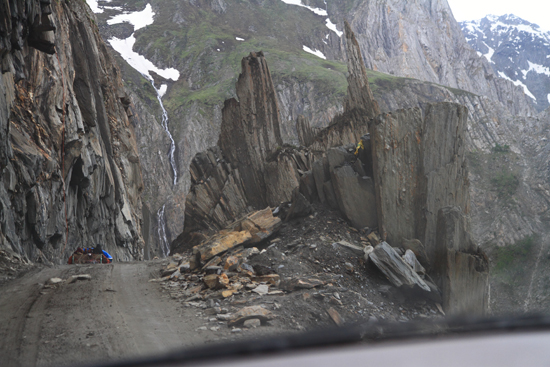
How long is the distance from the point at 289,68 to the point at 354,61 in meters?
86.1

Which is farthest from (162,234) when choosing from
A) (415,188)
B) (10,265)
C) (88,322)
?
(88,322)

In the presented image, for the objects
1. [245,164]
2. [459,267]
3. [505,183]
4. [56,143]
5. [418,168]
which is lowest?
[505,183]

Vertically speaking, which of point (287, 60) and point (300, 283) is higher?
point (287, 60)

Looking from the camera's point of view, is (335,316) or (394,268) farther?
(394,268)

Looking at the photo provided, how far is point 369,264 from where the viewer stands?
8.40 meters

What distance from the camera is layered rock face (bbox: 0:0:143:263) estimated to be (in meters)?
12.5

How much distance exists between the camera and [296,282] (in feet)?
24.1

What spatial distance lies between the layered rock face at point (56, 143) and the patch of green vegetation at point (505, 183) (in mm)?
62759

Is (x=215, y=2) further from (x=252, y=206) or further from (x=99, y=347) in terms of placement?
(x=99, y=347)

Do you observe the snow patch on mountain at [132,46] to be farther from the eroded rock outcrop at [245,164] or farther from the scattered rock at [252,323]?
the scattered rock at [252,323]

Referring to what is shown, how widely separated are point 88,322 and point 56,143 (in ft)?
47.3

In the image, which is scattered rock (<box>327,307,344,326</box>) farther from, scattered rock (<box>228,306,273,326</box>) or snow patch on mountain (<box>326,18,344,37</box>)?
snow patch on mountain (<box>326,18,344,37</box>)

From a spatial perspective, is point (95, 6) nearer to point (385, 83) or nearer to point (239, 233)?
point (385, 83)

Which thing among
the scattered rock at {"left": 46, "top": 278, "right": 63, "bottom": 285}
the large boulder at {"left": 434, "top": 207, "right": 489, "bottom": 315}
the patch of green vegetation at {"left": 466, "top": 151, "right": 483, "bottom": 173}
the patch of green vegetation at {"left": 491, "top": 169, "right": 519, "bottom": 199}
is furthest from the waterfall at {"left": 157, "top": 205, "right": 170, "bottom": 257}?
the patch of green vegetation at {"left": 466, "top": 151, "right": 483, "bottom": 173}
